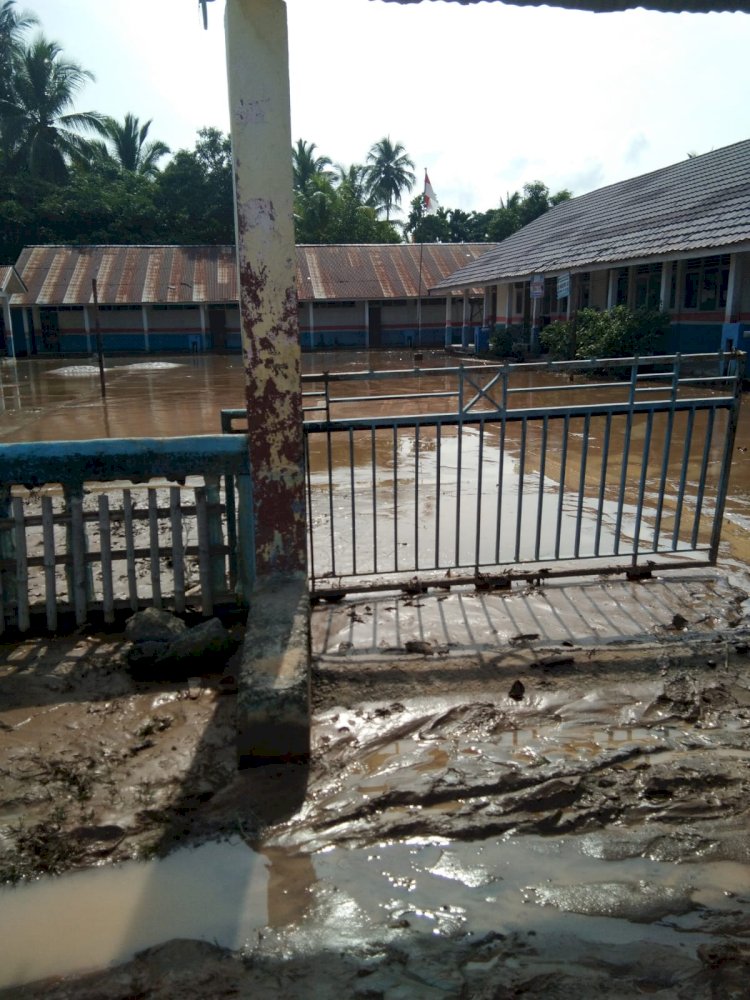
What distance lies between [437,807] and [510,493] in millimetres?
4966

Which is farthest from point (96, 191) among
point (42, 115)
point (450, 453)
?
point (450, 453)

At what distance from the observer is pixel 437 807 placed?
2.85m

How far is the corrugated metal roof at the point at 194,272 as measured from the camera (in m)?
34.5

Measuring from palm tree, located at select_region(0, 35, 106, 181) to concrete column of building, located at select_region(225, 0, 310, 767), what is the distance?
152ft

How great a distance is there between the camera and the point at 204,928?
2.31m

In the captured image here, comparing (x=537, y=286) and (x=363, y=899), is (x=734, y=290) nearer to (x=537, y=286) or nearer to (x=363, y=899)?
(x=537, y=286)

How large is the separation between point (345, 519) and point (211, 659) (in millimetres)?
2881

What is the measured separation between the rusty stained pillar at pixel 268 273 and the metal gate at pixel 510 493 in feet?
1.11

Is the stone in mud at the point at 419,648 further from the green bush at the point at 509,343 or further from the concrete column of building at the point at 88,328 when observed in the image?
the concrete column of building at the point at 88,328

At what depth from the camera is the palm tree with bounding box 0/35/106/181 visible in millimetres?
41594

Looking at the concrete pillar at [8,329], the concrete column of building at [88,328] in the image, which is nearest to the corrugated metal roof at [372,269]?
the concrete column of building at [88,328]

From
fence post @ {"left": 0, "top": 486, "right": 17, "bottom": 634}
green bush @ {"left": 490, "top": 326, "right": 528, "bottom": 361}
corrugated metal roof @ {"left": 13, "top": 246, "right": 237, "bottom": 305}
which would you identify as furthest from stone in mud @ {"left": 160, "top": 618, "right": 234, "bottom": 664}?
corrugated metal roof @ {"left": 13, "top": 246, "right": 237, "bottom": 305}

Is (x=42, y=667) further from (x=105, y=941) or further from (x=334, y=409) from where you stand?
(x=334, y=409)

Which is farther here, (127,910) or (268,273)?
(268,273)
